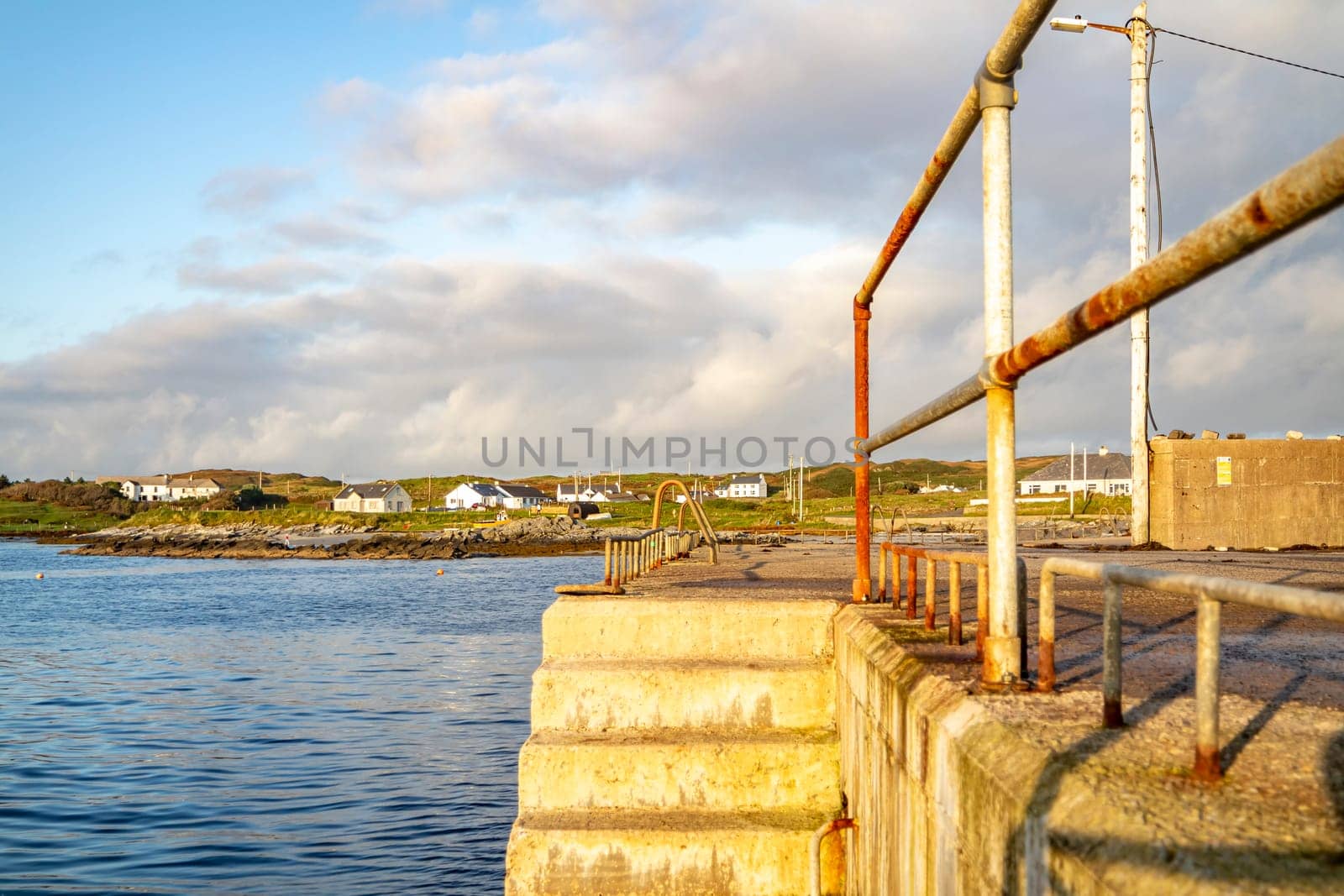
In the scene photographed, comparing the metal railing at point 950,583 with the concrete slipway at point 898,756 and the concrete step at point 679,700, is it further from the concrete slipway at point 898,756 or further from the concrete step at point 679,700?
the concrete step at point 679,700

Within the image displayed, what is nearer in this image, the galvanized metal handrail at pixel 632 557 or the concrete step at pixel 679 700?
the concrete step at pixel 679 700

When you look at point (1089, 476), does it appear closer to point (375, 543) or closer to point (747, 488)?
point (747, 488)

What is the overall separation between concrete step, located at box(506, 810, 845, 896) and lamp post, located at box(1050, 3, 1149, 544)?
14814 millimetres

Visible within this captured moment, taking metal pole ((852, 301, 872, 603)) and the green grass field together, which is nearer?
metal pole ((852, 301, 872, 603))

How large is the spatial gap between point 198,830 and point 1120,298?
1175 cm

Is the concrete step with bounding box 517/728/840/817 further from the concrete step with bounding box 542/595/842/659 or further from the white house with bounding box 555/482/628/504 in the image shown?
the white house with bounding box 555/482/628/504

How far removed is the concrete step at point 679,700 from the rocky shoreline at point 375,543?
60.2 meters

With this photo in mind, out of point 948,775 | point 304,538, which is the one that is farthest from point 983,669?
point 304,538

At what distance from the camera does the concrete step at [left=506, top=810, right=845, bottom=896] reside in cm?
561

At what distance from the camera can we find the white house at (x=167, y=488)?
169375 mm

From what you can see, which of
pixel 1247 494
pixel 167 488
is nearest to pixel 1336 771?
pixel 1247 494

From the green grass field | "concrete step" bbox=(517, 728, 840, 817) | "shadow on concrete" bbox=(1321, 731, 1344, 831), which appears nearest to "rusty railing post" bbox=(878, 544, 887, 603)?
"concrete step" bbox=(517, 728, 840, 817)

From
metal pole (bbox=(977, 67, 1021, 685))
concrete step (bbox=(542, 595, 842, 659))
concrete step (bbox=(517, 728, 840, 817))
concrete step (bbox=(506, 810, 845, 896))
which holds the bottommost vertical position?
concrete step (bbox=(506, 810, 845, 896))

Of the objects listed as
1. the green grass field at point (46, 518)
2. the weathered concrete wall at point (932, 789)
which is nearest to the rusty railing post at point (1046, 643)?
the weathered concrete wall at point (932, 789)
